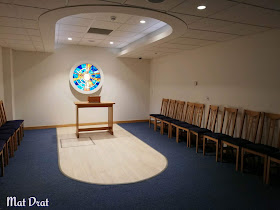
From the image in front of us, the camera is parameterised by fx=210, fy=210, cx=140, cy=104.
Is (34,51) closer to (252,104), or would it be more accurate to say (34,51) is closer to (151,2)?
(151,2)

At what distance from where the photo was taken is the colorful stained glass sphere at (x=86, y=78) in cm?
660

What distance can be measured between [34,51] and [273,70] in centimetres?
604

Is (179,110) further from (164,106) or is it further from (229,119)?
(229,119)

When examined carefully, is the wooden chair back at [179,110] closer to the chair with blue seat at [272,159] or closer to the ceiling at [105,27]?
the ceiling at [105,27]

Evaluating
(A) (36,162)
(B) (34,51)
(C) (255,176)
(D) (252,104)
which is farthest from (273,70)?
(B) (34,51)

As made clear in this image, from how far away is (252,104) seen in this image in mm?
3910

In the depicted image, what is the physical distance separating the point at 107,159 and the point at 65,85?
3.58 metres

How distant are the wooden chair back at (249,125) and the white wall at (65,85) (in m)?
4.22

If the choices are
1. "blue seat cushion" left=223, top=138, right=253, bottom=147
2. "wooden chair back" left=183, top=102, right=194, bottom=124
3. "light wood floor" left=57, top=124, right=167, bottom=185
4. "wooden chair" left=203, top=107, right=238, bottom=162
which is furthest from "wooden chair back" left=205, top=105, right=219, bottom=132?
"light wood floor" left=57, top=124, right=167, bottom=185

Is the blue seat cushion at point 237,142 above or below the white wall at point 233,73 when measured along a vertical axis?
below

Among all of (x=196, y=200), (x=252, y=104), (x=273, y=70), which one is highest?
(x=273, y=70)

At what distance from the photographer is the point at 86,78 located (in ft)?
22.2

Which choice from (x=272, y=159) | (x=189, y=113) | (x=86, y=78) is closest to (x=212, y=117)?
(x=189, y=113)

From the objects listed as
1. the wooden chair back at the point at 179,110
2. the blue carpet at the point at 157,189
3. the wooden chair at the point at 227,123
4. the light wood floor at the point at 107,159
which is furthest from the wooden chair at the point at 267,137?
the wooden chair back at the point at 179,110
